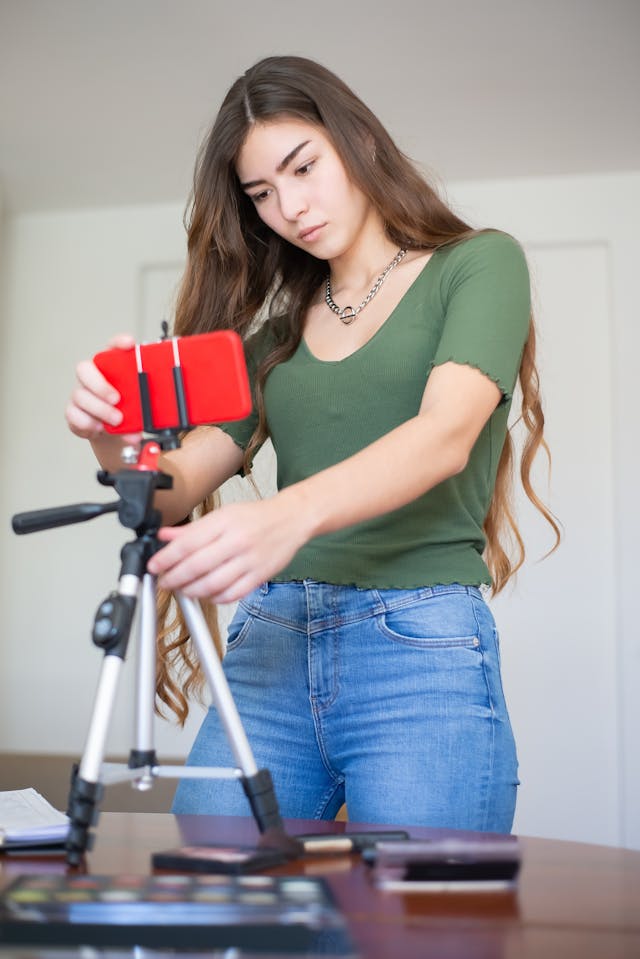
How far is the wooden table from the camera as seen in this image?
25.0 inches

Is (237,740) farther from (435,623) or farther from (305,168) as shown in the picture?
(305,168)

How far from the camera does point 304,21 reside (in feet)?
11.1

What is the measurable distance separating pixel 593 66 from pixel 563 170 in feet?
2.49

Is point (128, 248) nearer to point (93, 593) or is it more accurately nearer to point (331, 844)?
point (93, 593)

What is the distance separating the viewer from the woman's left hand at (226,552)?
839 millimetres

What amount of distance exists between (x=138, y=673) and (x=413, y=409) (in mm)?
525

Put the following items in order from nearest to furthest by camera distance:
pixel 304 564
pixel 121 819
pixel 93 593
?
pixel 121 819, pixel 304 564, pixel 93 593

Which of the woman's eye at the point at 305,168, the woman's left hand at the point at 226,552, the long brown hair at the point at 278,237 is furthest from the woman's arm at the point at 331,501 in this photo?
the woman's eye at the point at 305,168

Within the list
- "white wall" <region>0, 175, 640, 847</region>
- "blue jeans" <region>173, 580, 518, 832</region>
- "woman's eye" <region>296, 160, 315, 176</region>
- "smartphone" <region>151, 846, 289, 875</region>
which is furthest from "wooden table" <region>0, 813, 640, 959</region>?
"white wall" <region>0, 175, 640, 847</region>

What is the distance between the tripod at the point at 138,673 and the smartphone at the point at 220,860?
2 cm

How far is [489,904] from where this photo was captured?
73 cm

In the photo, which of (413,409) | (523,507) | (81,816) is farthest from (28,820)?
(523,507)

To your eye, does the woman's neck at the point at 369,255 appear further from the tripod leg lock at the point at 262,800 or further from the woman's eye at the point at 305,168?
the tripod leg lock at the point at 262,800

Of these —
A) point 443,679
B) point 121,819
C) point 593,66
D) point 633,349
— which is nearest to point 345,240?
point 443,679
